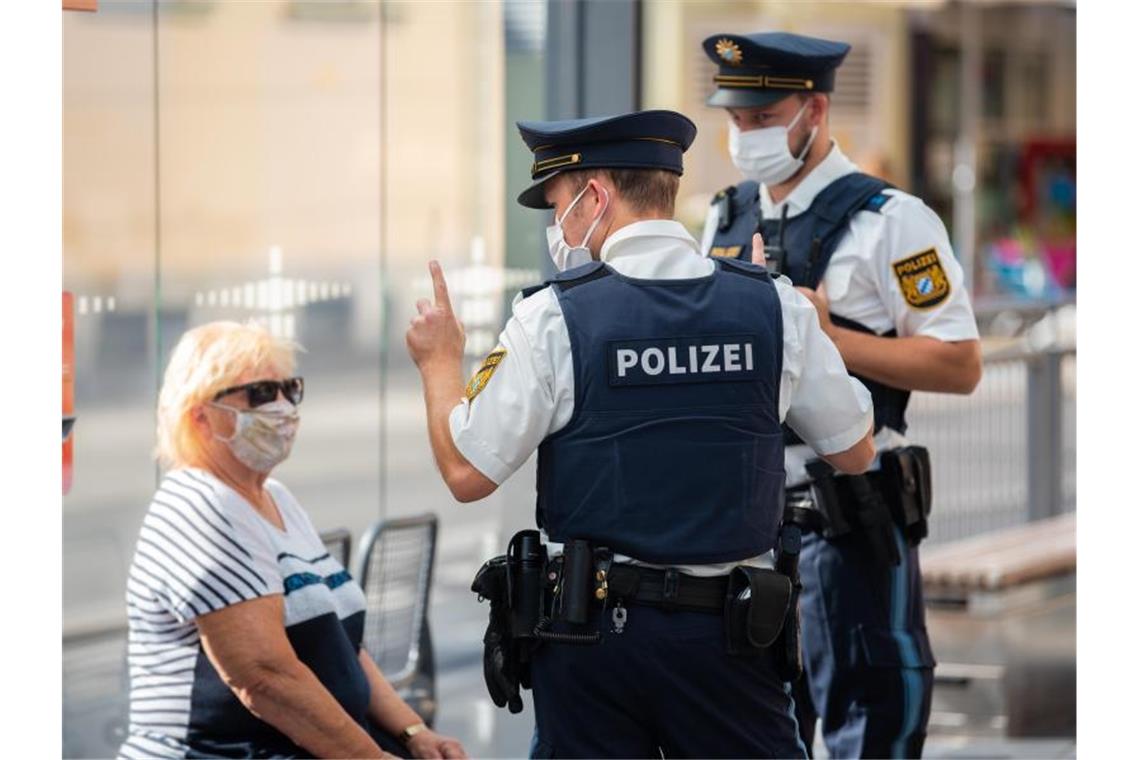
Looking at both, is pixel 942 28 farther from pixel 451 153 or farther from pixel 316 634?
pixel 316 634

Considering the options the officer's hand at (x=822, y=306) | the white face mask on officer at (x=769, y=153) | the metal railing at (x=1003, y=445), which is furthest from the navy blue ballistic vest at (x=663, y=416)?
the metal railing at (x=1003, y=445)

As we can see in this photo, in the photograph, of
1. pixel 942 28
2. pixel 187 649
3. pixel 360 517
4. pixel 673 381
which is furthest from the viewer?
pixel 942 28

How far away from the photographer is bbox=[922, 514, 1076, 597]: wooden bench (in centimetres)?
689

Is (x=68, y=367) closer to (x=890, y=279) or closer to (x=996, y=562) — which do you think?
(x=890, y=279)

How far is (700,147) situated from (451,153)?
2.90m

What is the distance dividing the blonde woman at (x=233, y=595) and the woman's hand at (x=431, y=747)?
0.43 ft

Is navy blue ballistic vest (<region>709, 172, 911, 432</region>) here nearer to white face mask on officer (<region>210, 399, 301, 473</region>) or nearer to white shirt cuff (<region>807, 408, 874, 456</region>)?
white shirt cuff (<region>807, 408, 874, 456</region>)

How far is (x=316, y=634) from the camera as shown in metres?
3.61

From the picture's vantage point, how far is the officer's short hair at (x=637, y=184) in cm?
306

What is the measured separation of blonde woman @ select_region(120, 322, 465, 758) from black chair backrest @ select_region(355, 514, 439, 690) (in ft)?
3.32

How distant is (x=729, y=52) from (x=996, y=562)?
3.51 metres

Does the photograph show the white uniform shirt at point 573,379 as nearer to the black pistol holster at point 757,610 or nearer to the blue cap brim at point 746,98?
the black pistol holster at point 757,610

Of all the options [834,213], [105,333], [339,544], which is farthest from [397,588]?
[834,213]

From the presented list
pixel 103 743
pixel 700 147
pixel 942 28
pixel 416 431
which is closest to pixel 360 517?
pixel 416 431
